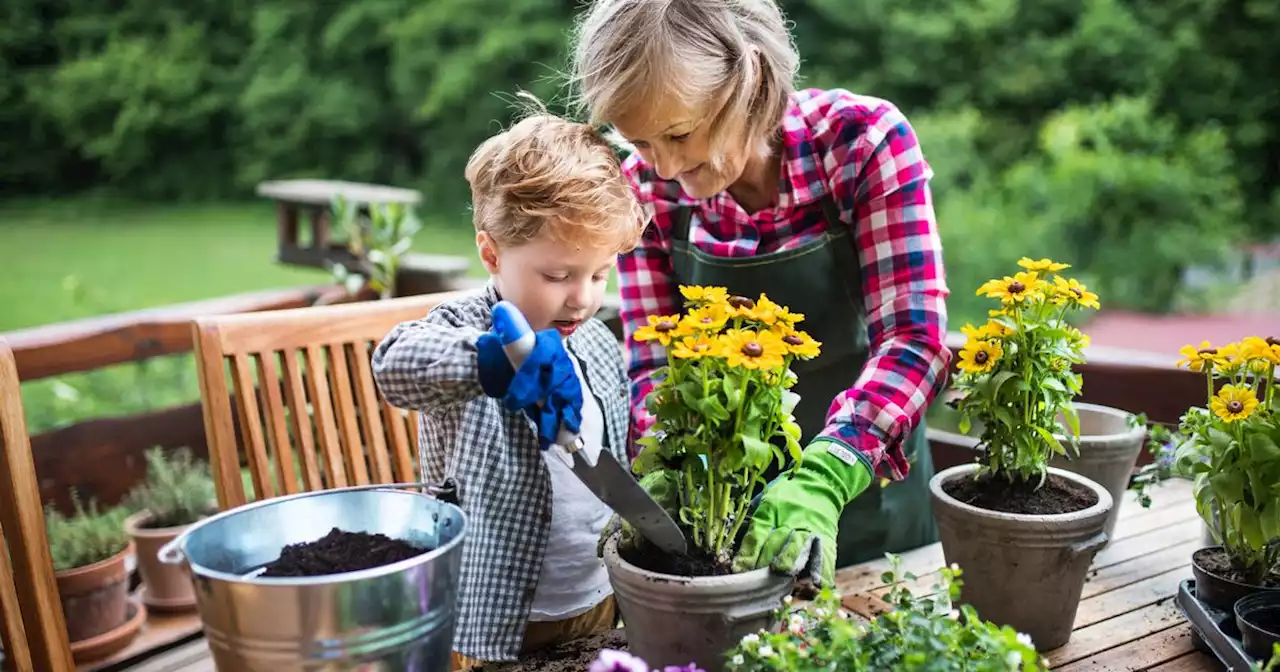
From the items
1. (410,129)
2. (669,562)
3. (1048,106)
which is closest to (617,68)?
(669,562)

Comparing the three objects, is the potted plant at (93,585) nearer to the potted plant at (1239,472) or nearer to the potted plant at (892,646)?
the potted plant at (892,646)

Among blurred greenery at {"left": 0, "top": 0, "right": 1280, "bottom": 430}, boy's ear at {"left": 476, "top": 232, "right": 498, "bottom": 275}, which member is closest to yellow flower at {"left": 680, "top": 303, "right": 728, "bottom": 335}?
boy's ear at {"left": 476, "top": 232, "right": 498, "bottom": 275}

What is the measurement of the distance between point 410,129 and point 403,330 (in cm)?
1087

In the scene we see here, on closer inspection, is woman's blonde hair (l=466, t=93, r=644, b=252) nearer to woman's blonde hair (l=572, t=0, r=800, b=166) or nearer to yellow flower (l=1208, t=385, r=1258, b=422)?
woman's blonde hair (l=572, t=0, r=800, b=166)

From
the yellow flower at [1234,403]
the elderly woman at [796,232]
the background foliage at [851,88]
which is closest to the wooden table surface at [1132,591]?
the elderly woman at [796,232]

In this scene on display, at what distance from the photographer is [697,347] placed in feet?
3.16

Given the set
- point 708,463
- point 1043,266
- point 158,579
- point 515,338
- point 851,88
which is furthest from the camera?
point 851,88

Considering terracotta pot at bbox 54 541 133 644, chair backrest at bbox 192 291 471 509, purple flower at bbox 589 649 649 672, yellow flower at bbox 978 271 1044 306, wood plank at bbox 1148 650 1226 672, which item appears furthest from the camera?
terracotta pot at bbox 54 541 133 644

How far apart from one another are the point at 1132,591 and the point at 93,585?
2121mm

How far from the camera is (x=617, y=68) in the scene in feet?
4.08

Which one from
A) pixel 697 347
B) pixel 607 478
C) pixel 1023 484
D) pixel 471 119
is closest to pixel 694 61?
pixel 697 347

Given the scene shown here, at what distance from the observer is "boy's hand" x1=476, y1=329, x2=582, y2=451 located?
0.89 metres

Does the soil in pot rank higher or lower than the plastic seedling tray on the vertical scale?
higher

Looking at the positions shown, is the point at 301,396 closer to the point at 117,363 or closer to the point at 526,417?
the point at 526,417
